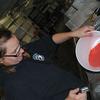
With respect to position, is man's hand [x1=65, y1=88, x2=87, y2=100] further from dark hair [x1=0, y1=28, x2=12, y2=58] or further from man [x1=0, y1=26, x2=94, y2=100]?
dark hair [x1=0, y1=28, x2=12, y2=58]

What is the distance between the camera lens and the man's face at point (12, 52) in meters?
1.49

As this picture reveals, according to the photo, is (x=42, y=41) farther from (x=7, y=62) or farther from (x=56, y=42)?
(x=7, y=62)

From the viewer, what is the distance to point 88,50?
5.56ft

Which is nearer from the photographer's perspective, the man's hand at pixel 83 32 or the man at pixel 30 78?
the man at pixel 30 78

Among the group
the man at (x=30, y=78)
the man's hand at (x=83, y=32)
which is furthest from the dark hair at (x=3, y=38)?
the man's hand at (x=83, y=32)

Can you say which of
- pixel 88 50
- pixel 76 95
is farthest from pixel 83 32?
pixel 76 95

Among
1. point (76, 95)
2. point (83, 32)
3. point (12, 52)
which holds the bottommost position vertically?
point (76, 95)

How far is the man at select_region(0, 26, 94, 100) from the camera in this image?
1.47m

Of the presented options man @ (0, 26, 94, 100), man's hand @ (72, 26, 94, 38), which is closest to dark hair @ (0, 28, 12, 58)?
man @ (0, 26, 94, 100)

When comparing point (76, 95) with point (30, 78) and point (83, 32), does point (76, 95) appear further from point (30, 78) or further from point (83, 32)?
point (83, 32)

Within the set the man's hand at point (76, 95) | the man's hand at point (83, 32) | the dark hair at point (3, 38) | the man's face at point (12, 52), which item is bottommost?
the man's hand at point (76, 95)

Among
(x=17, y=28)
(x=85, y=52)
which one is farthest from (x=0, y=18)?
(x=85, y=52)

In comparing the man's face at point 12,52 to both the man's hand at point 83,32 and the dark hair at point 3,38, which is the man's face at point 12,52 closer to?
the dark hair at point 3,38

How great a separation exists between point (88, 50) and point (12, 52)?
42cm
